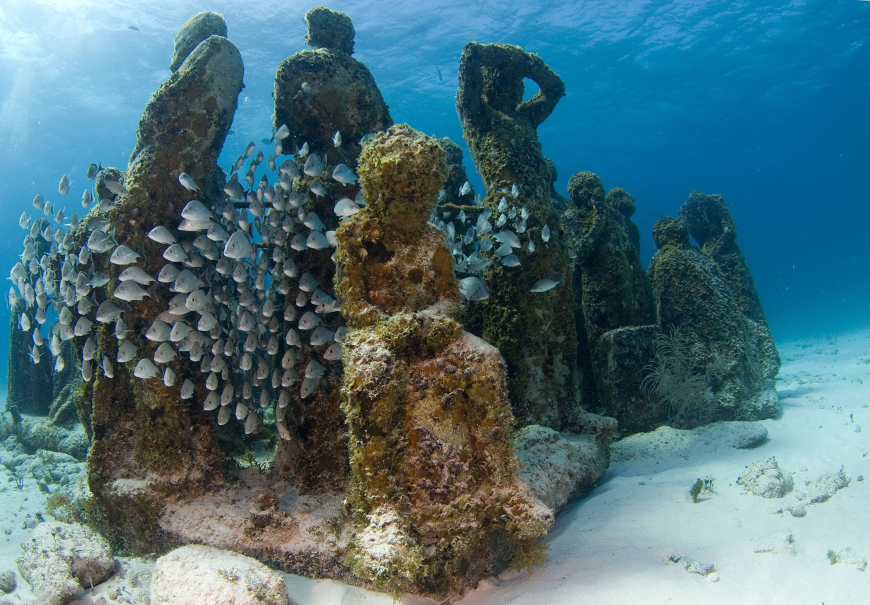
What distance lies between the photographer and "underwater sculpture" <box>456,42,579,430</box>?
5.84 metres

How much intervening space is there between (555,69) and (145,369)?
3823cm

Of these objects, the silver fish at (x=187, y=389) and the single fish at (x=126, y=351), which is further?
the silver fish at (x=187, y=389)

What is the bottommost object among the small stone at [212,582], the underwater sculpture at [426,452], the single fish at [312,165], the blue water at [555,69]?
the small stone at [212,582]

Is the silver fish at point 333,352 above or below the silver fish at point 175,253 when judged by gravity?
below

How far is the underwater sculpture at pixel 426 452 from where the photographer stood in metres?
2.91

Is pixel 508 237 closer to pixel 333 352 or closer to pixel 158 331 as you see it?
pixel 333 352

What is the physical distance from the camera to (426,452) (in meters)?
3.01

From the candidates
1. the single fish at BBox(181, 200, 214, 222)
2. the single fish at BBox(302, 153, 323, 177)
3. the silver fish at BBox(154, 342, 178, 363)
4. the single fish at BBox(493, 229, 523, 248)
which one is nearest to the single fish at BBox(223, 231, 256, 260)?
the single fish at BBox(181, 200, 214, 222)

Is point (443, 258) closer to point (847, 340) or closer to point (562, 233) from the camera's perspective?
point (562, 233)

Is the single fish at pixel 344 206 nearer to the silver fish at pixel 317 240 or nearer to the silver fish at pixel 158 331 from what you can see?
the silver fish at pixel 317 240

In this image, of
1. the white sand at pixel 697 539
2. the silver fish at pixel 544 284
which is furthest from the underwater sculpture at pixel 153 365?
the silver fish at pixel 544 284

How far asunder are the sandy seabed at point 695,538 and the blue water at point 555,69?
1115 inches

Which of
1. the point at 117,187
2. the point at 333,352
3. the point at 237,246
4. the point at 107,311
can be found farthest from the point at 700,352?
the point at 117,187

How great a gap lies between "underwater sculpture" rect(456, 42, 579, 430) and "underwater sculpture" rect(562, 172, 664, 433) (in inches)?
46.3
